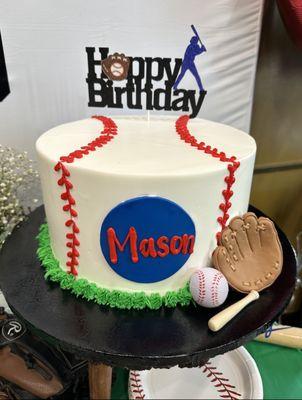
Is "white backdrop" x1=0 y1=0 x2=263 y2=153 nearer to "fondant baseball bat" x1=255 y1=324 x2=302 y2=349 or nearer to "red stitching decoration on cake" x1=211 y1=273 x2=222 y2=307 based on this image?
"red stitching decoration on cake" x1=211 y1=273 x2=222 y2=307

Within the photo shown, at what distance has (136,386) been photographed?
1458 millimetres

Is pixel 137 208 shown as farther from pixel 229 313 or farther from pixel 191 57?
pixel 191 57

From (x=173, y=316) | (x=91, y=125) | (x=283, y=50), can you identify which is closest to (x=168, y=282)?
(x=173, y=316)

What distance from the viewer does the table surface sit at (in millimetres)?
870

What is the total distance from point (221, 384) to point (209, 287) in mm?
779

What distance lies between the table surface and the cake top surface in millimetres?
372

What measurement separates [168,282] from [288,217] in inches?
47.2

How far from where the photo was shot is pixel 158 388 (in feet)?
4.94

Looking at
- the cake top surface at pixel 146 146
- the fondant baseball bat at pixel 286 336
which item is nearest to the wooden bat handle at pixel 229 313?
the cake top surface at pixel 146 146

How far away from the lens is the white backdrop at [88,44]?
133 cm

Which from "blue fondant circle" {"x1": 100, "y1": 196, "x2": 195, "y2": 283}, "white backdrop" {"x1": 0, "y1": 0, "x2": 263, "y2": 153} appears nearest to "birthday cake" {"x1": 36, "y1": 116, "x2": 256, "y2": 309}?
"blue fondant circle" {"x1": 100, "y1": 196, "x2": 195, "y2": 283}

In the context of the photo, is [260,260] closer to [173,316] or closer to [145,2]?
[173,316]

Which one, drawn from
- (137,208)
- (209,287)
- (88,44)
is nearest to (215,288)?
(209,287)

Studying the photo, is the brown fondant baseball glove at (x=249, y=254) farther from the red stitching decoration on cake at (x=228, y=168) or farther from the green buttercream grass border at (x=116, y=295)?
the green buttercream grass border at (x=116, y=295)
